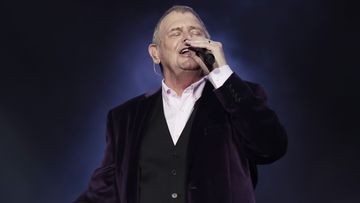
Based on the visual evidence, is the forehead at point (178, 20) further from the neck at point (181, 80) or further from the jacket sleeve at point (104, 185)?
the jacket sleeve at point (104, 185)

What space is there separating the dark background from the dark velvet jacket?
1569 mm

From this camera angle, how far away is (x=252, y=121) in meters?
1.39

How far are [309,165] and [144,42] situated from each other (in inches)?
47.7

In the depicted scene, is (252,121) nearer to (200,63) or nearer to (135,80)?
(200,63)

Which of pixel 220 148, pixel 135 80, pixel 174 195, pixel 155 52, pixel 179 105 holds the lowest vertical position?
pixel 174 195

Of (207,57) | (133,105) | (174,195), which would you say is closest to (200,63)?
(207,57)

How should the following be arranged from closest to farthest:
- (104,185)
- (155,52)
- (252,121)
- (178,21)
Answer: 1. (252,121)
2. (104,185)
3. (178,21)
4. (155,52)

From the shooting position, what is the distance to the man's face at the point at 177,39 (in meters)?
1.65

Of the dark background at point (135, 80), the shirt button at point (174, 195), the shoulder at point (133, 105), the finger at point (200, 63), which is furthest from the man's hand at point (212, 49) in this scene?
the dark background at point (135, 80)

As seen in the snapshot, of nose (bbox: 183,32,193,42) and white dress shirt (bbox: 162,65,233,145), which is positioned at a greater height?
nose (bbox: 183,32,193,42)

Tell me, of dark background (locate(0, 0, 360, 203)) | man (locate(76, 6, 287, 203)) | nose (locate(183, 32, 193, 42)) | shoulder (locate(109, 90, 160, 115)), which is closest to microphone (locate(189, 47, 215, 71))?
man (locate(76, 6, 287, 203))

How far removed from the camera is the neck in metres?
1.70

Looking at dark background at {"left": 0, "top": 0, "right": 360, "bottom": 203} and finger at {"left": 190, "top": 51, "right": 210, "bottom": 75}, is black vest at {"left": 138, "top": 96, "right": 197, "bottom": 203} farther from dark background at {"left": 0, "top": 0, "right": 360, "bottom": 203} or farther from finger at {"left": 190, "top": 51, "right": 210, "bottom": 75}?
dark background at {"left": 0, "top": 0, "right": 360, "bottom": 203}

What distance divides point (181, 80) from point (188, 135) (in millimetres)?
239
